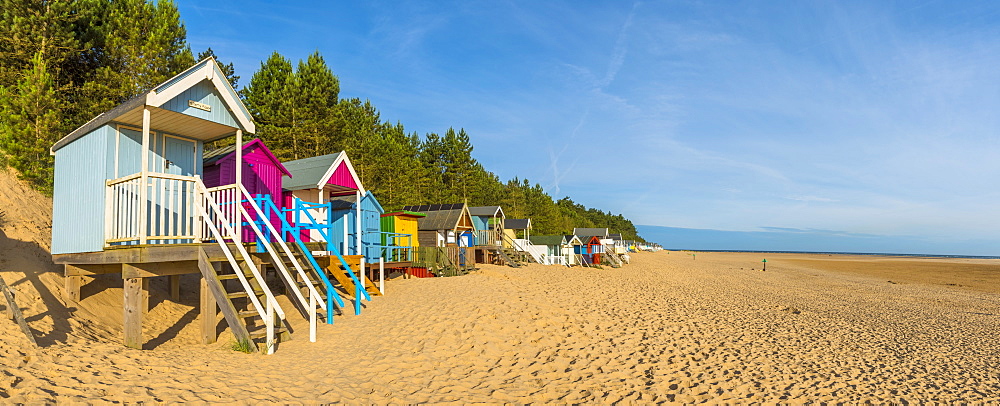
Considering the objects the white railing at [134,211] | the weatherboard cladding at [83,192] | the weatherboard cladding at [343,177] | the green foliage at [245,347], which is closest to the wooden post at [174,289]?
the weatherboard cladding at [83,192]

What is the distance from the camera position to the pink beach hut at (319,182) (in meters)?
15.0

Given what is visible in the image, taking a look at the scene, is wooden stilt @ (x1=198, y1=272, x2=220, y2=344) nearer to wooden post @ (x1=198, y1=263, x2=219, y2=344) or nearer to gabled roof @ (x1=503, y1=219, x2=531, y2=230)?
wooden post @ (x1=198, y1=263, x2=219, y2=344)

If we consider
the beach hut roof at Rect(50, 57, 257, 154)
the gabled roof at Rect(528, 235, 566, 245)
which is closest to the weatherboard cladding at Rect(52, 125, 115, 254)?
the beach hut roof at Rect(50, 57, 257, 154)

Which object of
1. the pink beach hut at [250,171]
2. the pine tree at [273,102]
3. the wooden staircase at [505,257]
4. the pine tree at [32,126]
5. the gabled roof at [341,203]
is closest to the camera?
the pink beach hut at [250,171]

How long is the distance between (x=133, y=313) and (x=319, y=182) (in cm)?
680

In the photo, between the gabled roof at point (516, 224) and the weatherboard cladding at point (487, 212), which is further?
the gabled roof at point (516, 224)

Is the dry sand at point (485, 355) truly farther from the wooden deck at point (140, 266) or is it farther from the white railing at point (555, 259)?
the white railing at point (555, 259)

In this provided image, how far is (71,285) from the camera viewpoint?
10102mm

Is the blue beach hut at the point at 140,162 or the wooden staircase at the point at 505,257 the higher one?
the blue beach hut at the point at 140,162

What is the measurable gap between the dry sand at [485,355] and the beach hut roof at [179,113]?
3693 mm

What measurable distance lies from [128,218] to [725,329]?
13.2 metres

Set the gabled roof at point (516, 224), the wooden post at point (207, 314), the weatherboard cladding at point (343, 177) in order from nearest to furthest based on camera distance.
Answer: the wooden post at point (207, 314) → the weatherboard cladding at point (343, 177) → the gabled roof at point (516, 224)

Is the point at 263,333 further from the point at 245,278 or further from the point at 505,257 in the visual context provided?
the point at 505,257

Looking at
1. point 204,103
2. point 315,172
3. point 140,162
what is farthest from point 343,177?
point 140,162
